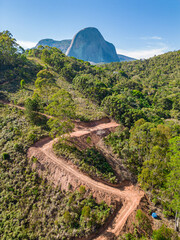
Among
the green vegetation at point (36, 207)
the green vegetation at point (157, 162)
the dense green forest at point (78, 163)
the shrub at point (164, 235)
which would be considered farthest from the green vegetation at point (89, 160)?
the shrub at point (164, 235)

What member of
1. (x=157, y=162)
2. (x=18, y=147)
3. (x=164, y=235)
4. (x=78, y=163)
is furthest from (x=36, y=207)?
(x=157, y=162)

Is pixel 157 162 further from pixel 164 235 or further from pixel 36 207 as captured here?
pixel 36 207

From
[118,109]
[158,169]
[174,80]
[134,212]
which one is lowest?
[134,212]

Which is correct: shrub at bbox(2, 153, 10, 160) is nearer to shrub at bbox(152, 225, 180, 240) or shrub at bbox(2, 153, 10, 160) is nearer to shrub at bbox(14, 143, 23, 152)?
shrub at bbox(14, 143, 23, 152)

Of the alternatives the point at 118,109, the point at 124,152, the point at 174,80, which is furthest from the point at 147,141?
the point at 174,80

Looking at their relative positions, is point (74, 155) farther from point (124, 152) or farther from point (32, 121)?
point (32, 121)

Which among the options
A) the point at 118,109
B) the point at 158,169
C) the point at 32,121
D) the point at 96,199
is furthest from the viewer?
the point at 118,109
